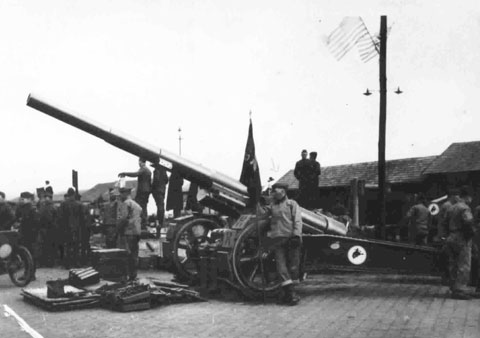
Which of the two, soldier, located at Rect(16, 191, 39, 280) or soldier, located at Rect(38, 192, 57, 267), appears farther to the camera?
soldier, located at Rect(38, 192, 57, 267)

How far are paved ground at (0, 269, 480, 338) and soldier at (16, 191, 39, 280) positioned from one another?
4.94 metres

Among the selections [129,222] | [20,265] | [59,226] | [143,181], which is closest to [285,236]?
[129,222]

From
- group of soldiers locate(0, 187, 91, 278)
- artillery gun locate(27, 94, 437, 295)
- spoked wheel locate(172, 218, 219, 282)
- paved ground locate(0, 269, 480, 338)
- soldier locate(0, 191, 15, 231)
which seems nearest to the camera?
paved ground locate(0, 269, 480, 338)

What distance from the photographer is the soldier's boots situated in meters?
9.73

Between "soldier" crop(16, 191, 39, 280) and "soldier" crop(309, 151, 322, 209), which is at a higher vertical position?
"soldier" crop(309, 151, 322, 209)

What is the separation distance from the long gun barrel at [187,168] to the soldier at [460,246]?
2.17 meters

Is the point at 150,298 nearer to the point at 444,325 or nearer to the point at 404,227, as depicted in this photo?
the point at 444,325

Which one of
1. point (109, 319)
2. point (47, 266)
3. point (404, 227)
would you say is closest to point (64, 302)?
point (109, 319)

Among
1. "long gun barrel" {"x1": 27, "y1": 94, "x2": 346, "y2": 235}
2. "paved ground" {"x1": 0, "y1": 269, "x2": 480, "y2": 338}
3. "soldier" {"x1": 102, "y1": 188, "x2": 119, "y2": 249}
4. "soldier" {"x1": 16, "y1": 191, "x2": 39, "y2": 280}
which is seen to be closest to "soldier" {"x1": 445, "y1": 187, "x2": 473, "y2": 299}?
"paved ground" {"x1": 0, "y1": 269, "x2": 480, "y2": 338}

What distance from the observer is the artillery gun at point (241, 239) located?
34.4ft

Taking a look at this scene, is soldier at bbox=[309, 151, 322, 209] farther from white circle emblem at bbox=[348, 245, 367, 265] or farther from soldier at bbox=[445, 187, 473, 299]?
soldier at bbox=[445, 187, 473, 299]

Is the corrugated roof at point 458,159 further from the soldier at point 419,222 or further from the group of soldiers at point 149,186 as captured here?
the group of soldiers at point 149,186

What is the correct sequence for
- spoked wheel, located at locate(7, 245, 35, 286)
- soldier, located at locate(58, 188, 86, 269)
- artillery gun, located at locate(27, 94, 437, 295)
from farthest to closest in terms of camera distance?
soldier, located at locate(58, 188, 86, 269)
spoked wheel, located at locate(7, 245, 35, 286)
artillery gun, located at locate(27, 94, 437, 295)

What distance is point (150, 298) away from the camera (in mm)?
9430
